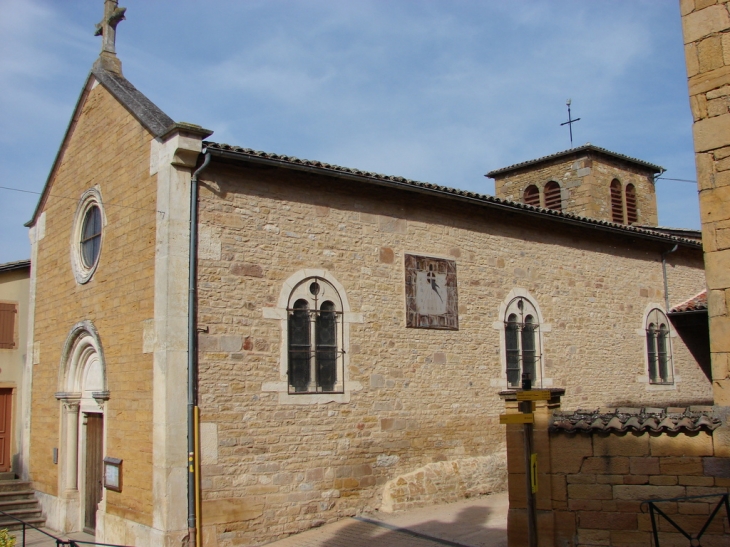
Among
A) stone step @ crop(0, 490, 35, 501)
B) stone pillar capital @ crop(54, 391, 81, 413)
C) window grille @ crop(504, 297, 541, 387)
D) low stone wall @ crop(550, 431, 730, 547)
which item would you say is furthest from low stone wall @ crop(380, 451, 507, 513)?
stone step @ crop(0, 490, 35, 501)

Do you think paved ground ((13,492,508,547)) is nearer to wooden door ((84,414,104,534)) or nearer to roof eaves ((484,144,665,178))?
wooden door ((84,414,104,534))

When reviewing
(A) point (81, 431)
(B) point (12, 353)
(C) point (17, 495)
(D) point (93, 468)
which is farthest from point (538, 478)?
(B) point (12, 353)

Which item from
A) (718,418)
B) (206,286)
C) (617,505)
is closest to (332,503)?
(206,286)

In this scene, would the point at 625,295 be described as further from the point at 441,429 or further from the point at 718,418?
the point at 718,418

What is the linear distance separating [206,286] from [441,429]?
4609 mm

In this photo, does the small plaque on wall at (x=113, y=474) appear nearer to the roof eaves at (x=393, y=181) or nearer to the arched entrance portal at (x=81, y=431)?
the arched entrance portal at (x=81, y=431)

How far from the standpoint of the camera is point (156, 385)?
9570 millimetres

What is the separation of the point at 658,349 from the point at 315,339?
9.12 meters

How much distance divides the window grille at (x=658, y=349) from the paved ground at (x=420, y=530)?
6.64 metres

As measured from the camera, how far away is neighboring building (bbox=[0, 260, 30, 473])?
1422 cm

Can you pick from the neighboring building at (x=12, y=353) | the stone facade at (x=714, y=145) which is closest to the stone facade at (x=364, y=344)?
the stone facade at (x=714, y=145)

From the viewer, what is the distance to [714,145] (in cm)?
698

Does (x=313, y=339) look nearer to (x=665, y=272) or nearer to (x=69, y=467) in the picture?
(x=69, y=467)

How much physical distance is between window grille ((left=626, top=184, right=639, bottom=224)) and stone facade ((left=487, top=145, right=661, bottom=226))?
8cm
